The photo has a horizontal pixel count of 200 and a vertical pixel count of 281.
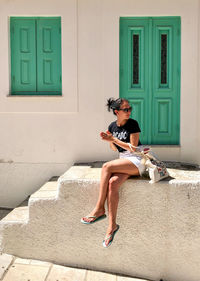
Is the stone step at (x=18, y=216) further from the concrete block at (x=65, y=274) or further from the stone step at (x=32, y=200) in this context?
the concrete block at (x=65, y=274)

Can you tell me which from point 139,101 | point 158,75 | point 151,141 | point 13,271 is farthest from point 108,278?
point 158,75

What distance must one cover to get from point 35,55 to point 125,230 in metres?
3.31

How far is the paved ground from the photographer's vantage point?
14.2 feet

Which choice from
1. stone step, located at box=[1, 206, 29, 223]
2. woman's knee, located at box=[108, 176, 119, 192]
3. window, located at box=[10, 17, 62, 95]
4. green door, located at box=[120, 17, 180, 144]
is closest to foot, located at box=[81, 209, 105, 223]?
woman's knee, located at box=[108, 176, 119, 192]

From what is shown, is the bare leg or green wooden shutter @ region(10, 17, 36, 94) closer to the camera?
the bare leg

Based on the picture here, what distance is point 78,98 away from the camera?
6031 mm

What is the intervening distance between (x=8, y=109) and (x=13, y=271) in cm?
274

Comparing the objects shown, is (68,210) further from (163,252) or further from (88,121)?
(88,121)

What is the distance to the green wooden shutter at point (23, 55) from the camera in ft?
20.0

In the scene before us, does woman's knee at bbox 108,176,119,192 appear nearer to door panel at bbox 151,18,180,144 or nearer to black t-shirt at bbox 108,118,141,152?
black t-shirt at bbox 108,118,141,152

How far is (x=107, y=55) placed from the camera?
5938 mm

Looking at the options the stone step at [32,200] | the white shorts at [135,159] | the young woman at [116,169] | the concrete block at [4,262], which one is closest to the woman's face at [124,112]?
the young woman at [116,169]

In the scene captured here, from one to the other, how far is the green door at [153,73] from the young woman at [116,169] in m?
1.61

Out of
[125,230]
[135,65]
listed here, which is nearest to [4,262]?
[125,230]
